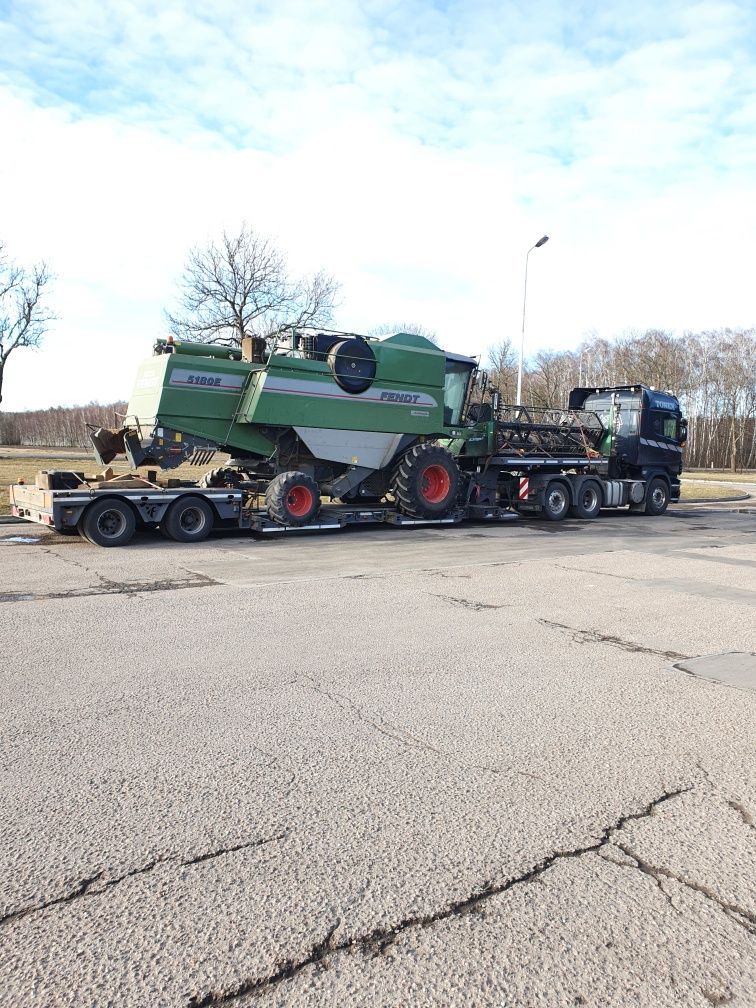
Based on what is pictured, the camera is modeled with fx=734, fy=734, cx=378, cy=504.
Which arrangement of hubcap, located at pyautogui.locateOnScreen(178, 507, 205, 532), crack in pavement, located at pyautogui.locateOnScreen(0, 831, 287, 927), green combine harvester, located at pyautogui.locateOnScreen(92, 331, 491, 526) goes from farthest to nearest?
green combine harvester, located at pyautogui.locateOnScreen(92, 331, 491, 526)
hubcap, located at pyautogui.locateOnScreen(178, 507, 205, 532)
crack in pavement, located at pyautogui.locateOnScreen(0, 831, 287, 927)

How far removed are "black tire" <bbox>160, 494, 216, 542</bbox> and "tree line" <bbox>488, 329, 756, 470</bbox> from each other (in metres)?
42.6

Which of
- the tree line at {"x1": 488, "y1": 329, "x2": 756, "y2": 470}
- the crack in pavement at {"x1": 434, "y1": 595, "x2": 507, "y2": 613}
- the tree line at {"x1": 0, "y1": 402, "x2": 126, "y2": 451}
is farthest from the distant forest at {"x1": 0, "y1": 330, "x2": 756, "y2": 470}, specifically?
the crack in pavement at {"x1": 434, "y1": 595, "x2": 507, "y2": 613}

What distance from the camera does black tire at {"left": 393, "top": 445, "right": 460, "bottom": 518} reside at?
14.6 meters

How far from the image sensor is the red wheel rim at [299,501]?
13.1 meters

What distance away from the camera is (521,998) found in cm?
219

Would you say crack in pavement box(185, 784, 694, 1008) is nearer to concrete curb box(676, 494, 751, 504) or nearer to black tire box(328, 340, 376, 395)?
black tire box(328, 340, 376, 395)

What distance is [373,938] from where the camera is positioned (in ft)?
7.95

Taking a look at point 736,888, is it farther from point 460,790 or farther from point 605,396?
point 605,396

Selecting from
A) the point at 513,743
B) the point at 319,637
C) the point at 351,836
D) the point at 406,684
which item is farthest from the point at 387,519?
the point at 351,836

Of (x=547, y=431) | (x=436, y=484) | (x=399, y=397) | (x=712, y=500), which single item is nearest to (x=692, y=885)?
(x=399, y=397)

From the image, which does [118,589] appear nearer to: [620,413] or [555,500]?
[555,500]

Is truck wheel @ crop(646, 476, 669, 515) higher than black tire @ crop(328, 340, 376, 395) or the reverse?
the reverse

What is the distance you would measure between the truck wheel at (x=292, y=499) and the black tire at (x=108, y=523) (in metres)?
2.42

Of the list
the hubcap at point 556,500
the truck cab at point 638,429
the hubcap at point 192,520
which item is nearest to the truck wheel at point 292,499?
the hubcap at point 192,520
